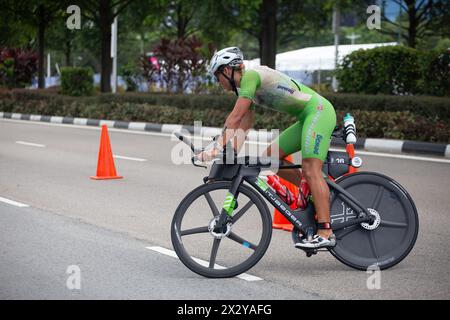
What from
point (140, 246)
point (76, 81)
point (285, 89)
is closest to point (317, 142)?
point (285, 89)

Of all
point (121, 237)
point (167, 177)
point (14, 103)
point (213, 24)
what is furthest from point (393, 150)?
point (14, 103)

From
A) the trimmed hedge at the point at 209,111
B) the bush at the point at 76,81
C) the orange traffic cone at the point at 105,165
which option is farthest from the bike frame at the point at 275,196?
the bush at the point at 76,81

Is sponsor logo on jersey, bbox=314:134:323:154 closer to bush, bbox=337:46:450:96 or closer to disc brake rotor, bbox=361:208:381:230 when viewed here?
disc brake rotor, bbox=361:208:381:230

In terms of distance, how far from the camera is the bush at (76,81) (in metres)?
29.1

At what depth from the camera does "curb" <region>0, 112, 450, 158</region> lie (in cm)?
1449

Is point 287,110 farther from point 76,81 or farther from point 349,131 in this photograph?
point 76,81

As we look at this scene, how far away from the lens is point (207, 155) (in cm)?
547

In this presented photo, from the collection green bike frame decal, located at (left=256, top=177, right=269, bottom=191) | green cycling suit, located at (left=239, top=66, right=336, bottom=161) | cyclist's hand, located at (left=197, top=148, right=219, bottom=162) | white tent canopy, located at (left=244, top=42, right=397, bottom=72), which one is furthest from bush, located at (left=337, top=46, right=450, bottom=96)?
white tent canopy, located at (left=244, top=42, right=397, bottom=72)

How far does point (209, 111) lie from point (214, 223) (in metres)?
15.2

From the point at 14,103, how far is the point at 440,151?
19981 millimetres

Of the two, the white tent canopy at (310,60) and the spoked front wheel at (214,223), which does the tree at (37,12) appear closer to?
the white tent canopy at (310,60)

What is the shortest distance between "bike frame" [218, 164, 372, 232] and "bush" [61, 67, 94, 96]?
2425 centimetres
